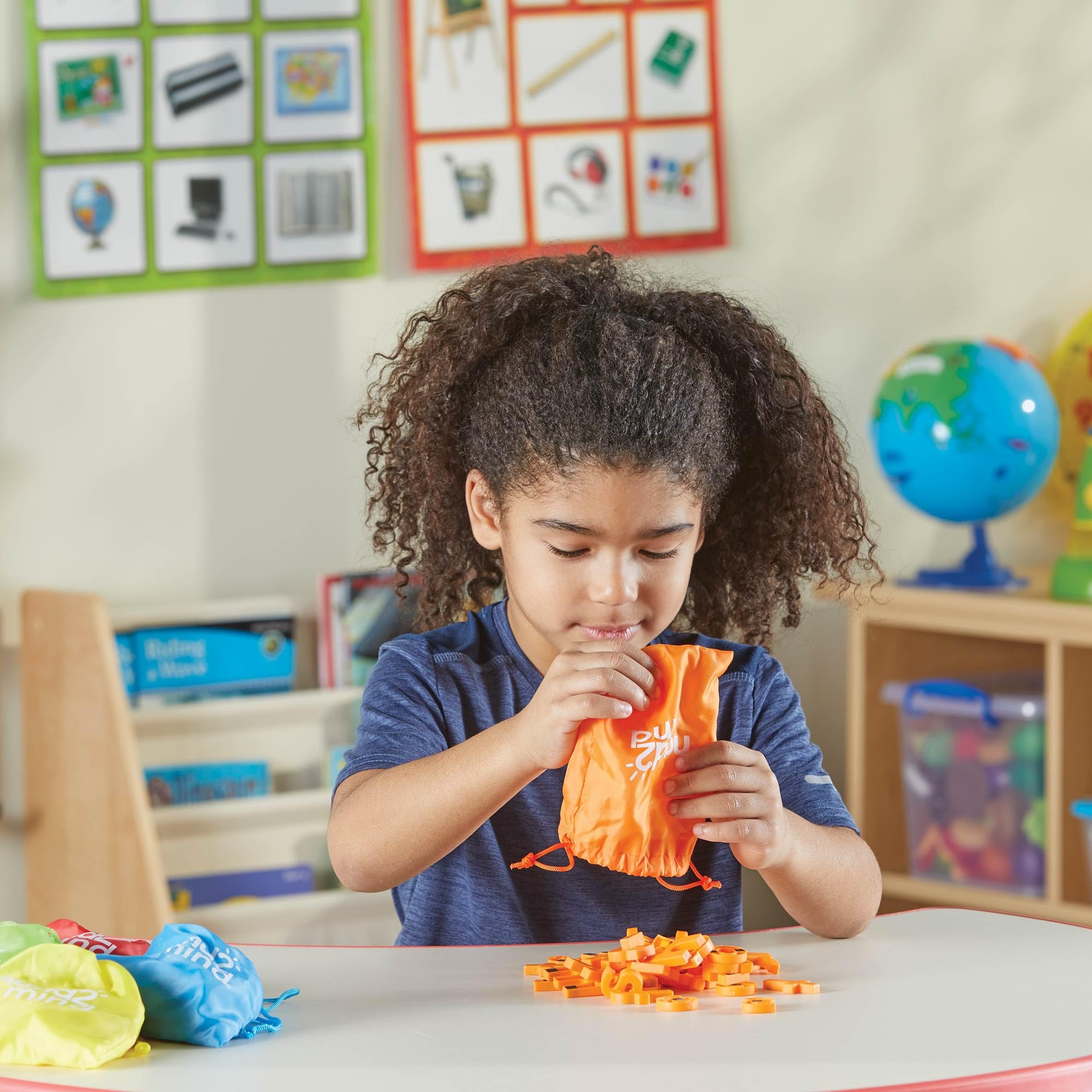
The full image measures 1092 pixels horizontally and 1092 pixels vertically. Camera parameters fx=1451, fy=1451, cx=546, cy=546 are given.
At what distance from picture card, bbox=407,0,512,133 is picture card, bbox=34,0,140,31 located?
1.40ft

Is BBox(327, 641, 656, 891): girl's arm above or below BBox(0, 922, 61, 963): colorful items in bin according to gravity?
above

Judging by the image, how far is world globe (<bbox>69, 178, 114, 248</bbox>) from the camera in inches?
82.7

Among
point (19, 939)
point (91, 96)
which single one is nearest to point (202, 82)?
point (91, 96)

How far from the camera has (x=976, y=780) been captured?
226 centimetres

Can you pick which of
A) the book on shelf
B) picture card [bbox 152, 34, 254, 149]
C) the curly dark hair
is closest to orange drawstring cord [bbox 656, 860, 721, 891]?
the curly dark hair

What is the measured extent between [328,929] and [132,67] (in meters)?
1.30

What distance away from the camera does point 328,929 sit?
216 cm

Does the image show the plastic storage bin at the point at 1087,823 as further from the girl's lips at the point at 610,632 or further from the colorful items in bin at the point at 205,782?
the girl's lips at the point at 610,632

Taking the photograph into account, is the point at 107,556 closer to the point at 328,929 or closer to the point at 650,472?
the point at 328,929

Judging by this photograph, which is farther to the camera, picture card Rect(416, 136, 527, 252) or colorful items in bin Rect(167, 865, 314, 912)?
picture card Rect(416, 136, 527, 252)

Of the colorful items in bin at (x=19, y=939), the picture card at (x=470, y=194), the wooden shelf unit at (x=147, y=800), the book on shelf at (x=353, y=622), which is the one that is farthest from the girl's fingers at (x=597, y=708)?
the picture card at (x=470, y=194)

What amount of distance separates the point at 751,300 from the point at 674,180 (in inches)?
15.8

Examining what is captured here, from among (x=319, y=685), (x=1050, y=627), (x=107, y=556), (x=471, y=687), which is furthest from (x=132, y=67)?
(x=1050, y=627)

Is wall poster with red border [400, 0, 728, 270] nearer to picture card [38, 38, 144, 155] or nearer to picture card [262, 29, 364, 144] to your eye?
picture card [262, 29, 364, 144]
